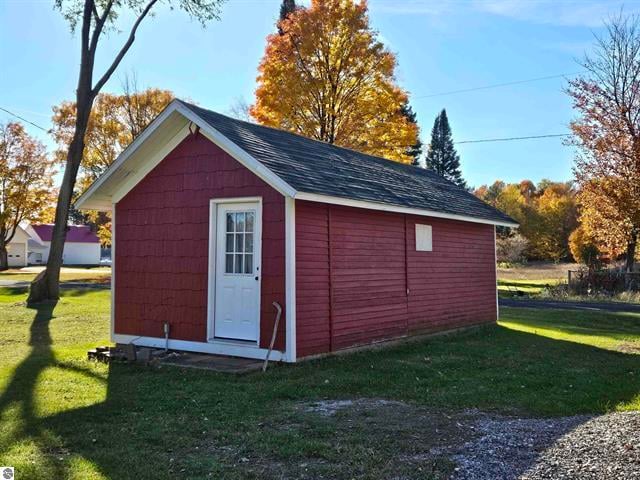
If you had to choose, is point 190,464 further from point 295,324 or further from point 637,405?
point 637,405

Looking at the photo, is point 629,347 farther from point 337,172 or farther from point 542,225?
point 542,225

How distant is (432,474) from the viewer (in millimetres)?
3891

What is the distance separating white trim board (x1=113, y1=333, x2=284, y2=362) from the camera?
8.03m

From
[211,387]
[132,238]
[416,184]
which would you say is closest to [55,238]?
[132,238]

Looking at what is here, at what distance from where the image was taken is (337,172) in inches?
380

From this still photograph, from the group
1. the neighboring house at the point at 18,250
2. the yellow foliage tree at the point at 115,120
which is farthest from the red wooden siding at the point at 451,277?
the neighboring house at the point at 18,250

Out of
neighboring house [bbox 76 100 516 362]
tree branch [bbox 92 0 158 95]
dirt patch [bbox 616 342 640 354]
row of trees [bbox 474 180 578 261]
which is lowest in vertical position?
dirt patch [bbox 616 342 640 354]

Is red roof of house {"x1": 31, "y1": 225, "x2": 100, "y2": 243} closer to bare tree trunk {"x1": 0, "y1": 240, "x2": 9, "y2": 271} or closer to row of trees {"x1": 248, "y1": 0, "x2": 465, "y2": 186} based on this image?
bare tree trunk {"x1": 0, "y1": 240, "x2": 9, "y2": 271}

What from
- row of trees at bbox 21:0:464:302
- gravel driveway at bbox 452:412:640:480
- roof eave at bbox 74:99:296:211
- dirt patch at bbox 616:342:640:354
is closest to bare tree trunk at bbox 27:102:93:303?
row of trees at bbox 21:0:464:302

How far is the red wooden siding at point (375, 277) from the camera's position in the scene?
8234mm

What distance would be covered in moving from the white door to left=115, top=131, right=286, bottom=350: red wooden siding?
179 mm

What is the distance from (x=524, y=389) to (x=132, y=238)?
6.63 meters

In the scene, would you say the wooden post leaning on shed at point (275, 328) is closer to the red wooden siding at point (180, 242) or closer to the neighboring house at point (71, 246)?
the red wooden siding at point (180, 242)

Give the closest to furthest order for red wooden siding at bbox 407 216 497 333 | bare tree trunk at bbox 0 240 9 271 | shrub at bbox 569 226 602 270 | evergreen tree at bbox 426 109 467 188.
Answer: red wooden siding at bbox 407 216 497 333 < shrub at bbox 569 226 602 270 < bare tree trunk at bbox 0 240 9 271 < evergreen tree at bbox 426 109 467 188
